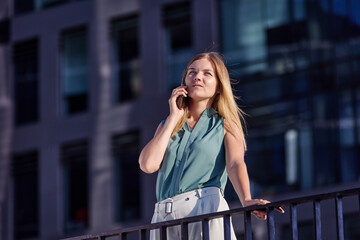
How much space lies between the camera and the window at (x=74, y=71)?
27484mm

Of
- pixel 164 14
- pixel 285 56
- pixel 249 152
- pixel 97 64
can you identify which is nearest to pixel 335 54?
pixel 285 56

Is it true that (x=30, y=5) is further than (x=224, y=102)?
Yes

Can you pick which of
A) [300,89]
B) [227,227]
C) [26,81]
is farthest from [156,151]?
[26,81]

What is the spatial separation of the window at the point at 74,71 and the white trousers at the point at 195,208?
2117 centimetres

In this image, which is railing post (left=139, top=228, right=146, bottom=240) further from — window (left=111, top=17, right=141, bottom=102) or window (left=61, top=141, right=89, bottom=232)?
window (left=61, top=141, right=89, bottom=232)

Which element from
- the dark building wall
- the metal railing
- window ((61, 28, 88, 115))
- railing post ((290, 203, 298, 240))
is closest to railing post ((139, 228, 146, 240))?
the metal railing

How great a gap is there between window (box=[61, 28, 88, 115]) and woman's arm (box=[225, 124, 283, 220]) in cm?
2107

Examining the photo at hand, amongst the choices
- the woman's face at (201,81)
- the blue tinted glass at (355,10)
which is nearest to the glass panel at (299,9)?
the blue tinted glass at (355,10)

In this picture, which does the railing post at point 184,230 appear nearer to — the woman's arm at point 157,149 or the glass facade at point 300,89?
the woman's arm at point 157,149

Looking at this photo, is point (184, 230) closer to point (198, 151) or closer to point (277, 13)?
point (198, 151)

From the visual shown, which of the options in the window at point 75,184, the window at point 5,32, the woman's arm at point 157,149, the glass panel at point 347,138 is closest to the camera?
the woman's arm at point 157,149

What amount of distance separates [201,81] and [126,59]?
2039cm

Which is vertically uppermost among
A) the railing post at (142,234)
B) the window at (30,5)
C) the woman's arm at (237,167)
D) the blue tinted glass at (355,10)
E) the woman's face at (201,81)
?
the window at (30,5)

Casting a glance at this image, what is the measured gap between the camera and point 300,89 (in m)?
22.8
